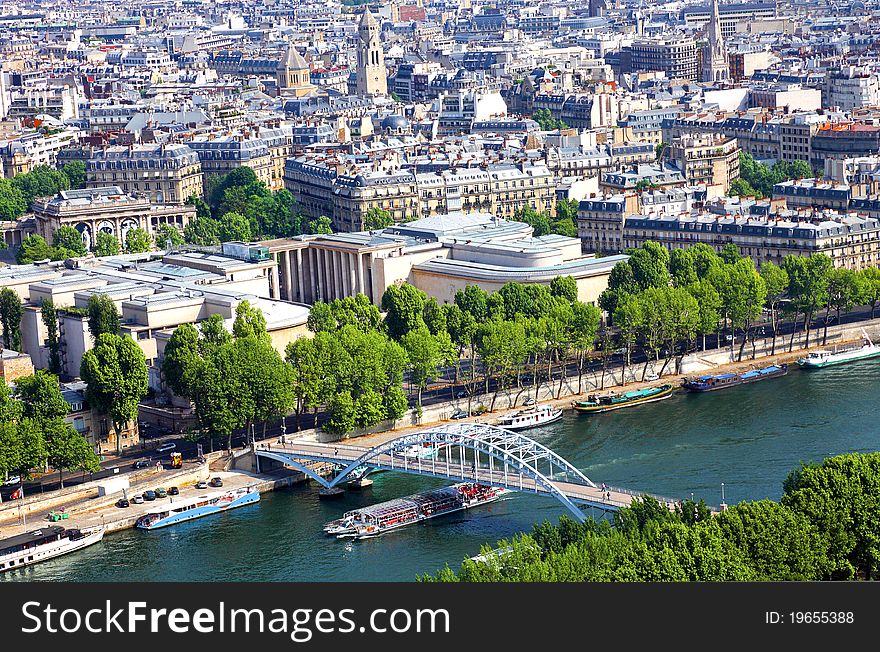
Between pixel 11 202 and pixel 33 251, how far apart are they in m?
10.5

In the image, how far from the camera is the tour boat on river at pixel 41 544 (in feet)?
105

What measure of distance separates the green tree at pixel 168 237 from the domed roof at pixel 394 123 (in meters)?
19.7

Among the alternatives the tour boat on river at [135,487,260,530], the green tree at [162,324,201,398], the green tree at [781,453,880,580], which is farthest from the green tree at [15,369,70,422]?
the green tree at [781,453,880,580]

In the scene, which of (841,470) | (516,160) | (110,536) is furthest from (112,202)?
(841,470)

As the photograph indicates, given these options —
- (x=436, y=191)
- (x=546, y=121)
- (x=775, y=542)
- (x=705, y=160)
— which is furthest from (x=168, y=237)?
(x=775, y=542)

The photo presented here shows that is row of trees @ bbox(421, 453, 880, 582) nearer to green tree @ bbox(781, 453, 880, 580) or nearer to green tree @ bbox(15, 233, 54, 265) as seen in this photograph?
green tree @ bbox(781, 453, 880, 580)

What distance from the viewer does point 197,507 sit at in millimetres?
34312

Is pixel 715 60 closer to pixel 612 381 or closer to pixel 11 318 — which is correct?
pixel 612 381

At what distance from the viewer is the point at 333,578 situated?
98.4ft

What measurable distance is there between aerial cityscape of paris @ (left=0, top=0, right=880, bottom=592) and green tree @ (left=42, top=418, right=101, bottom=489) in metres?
0.05

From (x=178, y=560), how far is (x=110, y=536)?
222 centimetres

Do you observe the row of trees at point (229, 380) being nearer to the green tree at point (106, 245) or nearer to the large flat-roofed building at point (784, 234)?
the large flat-roofed building at point (784, 234)

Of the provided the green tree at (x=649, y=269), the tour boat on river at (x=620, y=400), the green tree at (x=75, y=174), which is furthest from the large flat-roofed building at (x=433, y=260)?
the green tree at (x=75, y=174)
